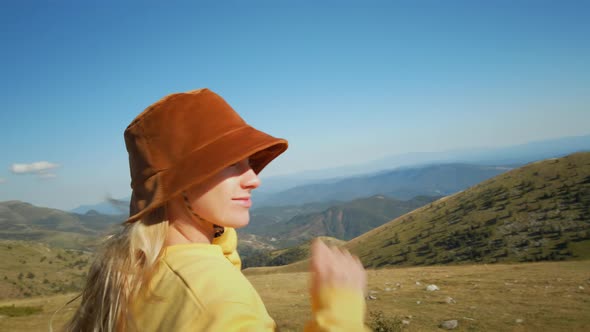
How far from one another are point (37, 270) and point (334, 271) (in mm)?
117003

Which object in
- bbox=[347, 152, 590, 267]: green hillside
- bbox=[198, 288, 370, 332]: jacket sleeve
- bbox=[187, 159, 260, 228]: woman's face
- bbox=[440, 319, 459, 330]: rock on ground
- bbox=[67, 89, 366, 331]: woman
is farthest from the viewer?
bbox=[347, 152, 590, 267]: green hillside

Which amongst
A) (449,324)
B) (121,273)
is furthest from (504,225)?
(121,273)

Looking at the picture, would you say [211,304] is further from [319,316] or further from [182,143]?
[182,143]

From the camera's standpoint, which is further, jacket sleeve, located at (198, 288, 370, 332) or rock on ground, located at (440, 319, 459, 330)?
rock on ground, located at (440, 319, 459, 330)

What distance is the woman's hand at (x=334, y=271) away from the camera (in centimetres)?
184

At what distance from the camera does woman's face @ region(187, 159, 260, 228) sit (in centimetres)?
230

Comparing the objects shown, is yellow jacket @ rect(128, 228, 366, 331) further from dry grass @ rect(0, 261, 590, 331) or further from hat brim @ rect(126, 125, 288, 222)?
dry grass @ rect(0, 261, 590, 331)

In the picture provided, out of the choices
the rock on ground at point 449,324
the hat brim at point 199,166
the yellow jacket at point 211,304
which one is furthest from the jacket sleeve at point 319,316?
the rock on ground at point 449,324

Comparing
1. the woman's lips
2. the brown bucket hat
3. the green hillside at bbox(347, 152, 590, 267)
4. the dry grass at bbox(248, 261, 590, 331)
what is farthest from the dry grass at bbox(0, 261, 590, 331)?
the green hillside at bbox(347, 152, 590, 267)

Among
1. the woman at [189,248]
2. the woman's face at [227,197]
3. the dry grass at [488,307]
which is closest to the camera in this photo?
the woman at [189,248]

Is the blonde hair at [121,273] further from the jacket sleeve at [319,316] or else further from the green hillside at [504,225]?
the green hillside at [504,225]

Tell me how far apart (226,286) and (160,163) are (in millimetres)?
842

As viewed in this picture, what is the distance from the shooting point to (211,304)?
174 cm

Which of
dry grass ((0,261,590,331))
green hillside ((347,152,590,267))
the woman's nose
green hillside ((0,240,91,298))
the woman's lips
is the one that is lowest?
green hillside ((0,240,91,298))
